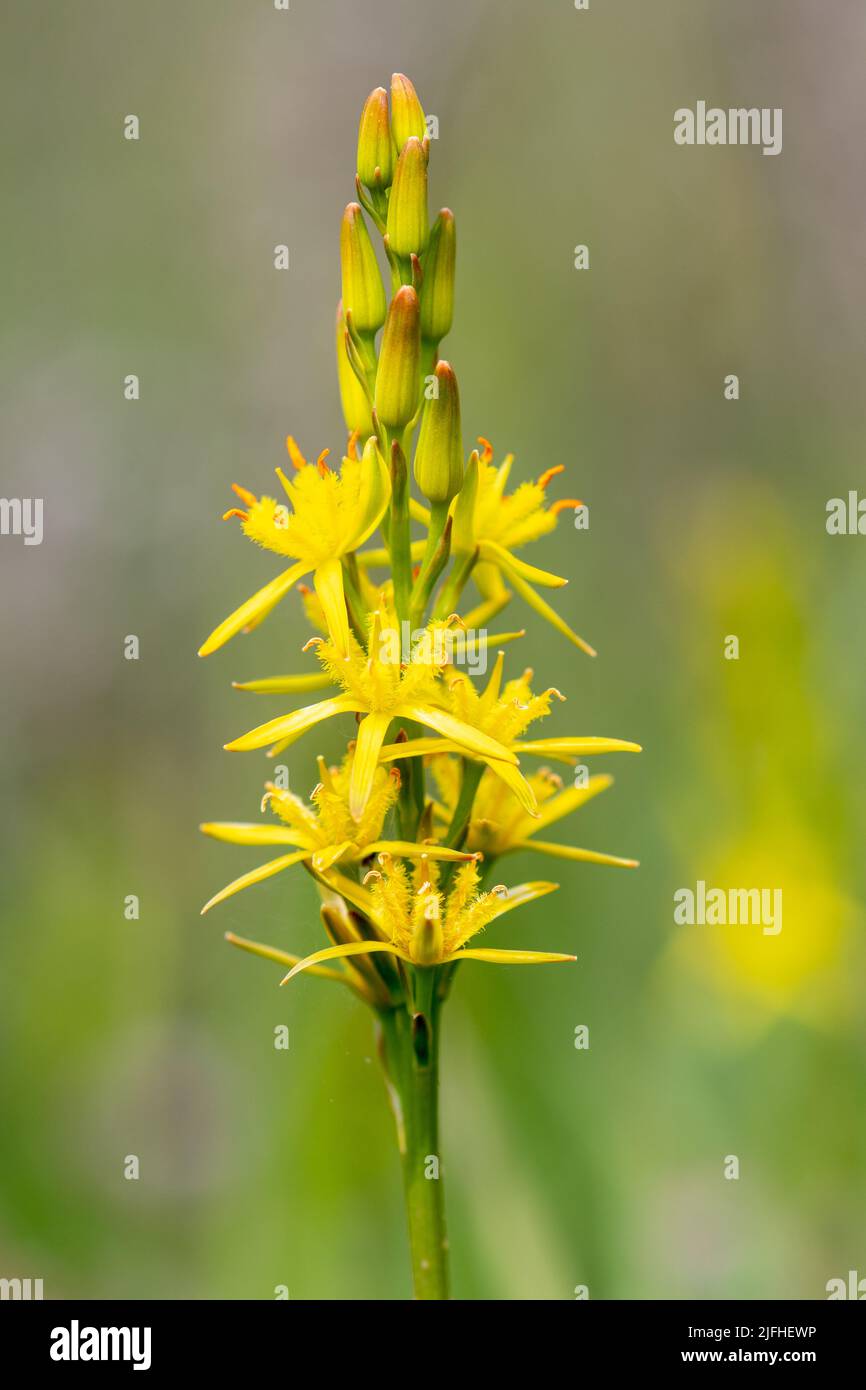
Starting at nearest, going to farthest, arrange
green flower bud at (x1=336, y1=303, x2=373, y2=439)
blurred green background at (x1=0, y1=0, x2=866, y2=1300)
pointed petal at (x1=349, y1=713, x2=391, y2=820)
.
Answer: pointed petal at (x1=349, y1=713, x2=391, y2=820)
green flower bud at (x1=336, y1=303, x2=373, y2=439)
blurred green background at (x1=0, y1=0, x2=866, y2=1300)

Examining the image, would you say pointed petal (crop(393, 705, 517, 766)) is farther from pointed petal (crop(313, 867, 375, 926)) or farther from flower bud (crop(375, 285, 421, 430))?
flower bud (crop(375, 285, 421, 430))

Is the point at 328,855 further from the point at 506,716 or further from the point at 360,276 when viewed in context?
the point at 360,276

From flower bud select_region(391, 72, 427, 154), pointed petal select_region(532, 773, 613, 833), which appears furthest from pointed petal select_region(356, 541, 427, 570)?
flower bud select_region(391, 72, 427, 154)

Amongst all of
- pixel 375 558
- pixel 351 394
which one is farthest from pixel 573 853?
pixel 351 394

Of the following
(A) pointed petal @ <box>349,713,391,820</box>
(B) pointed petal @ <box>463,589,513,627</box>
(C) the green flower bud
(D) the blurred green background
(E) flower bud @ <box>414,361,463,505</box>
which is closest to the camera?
(A) pointed petal @ <box>349,713,391,820</box>

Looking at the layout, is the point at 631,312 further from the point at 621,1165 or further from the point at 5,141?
the point at 621,1165

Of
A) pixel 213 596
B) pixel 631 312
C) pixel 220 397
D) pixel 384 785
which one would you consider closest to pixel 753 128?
pixel 631 312

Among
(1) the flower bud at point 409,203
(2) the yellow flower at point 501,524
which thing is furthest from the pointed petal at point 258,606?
(1) the flower bud at point 409,203
